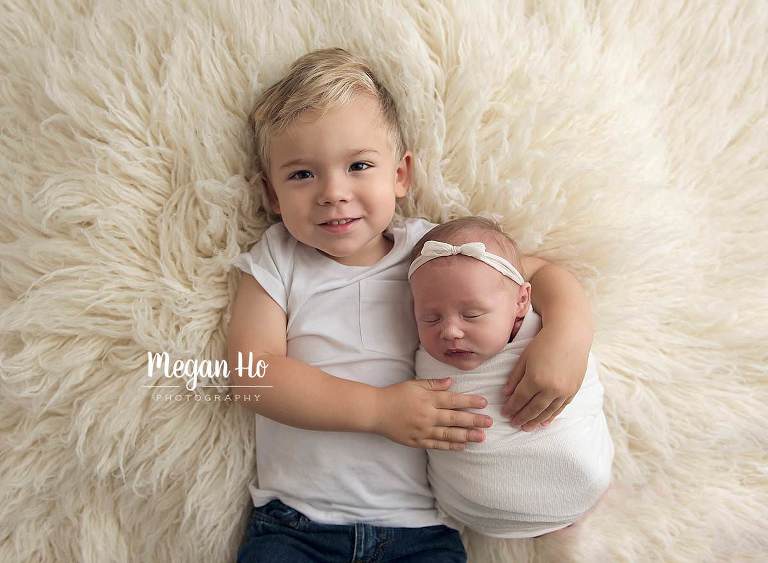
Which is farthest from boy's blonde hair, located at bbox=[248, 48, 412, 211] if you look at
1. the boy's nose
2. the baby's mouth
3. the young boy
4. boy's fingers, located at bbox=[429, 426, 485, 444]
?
boy's fingers, located at bbox=[429, 426, 485, 444]

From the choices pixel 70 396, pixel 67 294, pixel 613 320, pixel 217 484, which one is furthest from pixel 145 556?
pixel 613 320

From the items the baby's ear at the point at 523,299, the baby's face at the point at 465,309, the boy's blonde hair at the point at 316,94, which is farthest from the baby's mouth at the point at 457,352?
the boy's blonde hair at the point at 316,94

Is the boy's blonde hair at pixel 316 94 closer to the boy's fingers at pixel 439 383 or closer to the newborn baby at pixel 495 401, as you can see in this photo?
the newborn baby at pixel 495 401

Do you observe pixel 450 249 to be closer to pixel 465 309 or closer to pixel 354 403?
pixel 465 309

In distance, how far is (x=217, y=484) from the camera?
1.20 m

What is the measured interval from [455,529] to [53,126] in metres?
1.00

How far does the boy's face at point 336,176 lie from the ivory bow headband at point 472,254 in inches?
4.4

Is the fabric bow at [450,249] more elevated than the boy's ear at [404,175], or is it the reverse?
the boy's ear at [404,175]

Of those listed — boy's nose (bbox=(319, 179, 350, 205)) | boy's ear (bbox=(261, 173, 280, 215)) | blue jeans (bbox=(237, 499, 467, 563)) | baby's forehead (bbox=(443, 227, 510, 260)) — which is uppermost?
boy's ear (bbox=(261, 173, 280, 215))

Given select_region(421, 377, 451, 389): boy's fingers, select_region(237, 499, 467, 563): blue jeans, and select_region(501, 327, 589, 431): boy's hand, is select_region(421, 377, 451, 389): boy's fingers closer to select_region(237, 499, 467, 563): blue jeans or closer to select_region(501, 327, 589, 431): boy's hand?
select_region(501, 327, 589, 431): boy's hand

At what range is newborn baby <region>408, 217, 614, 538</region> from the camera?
1107mm

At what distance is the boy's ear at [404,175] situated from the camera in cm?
126

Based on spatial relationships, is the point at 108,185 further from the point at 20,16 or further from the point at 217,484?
the point at 217,484

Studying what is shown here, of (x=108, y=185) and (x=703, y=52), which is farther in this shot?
(x=703, y=52)
